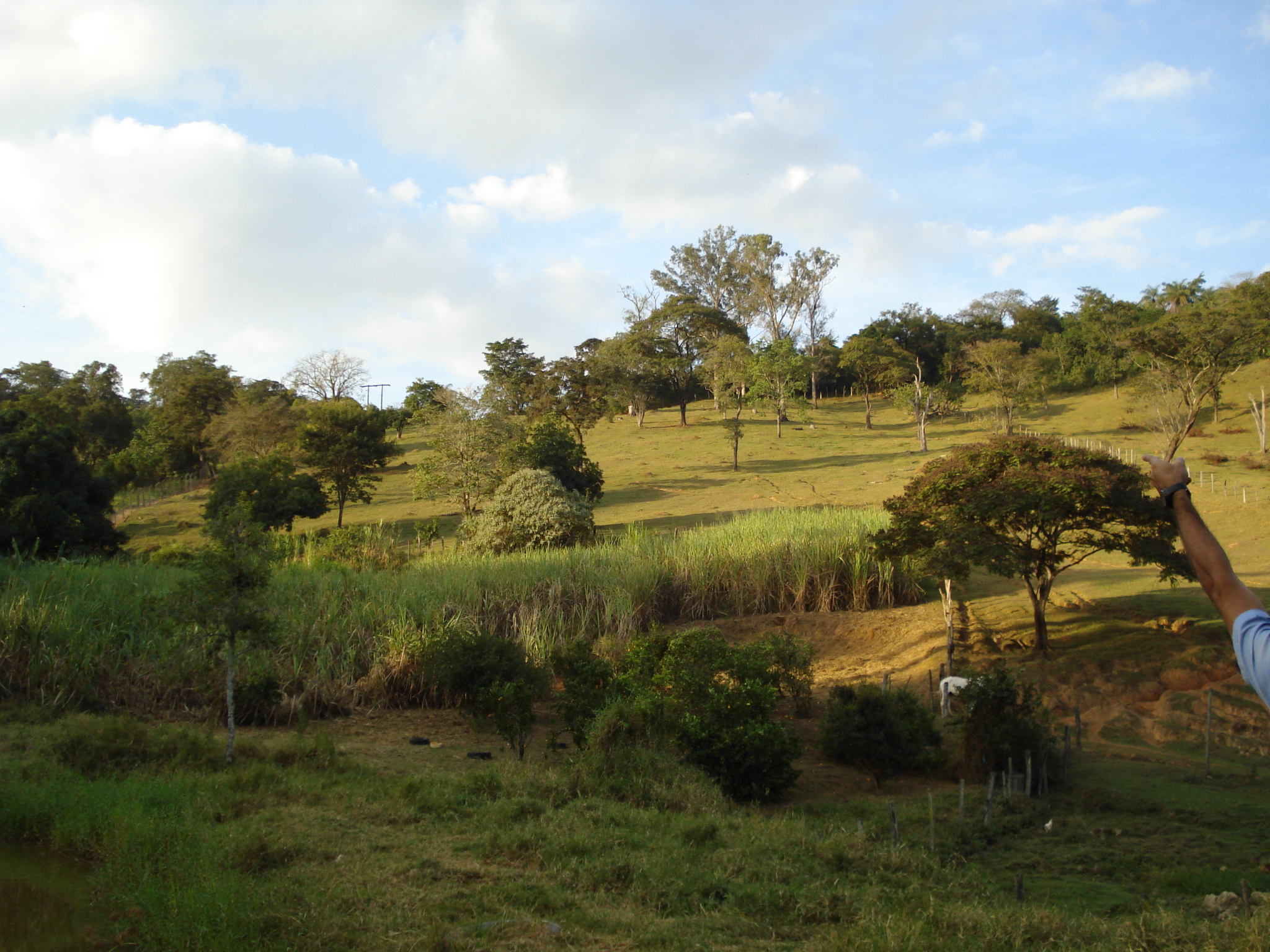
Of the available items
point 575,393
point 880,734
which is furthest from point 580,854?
point 575,393

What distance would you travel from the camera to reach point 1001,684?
7484 mm

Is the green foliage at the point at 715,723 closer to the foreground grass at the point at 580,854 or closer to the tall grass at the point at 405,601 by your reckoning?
the foreground grass at the point at 580,854

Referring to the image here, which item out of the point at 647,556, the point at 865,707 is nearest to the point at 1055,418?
the point at 647,556

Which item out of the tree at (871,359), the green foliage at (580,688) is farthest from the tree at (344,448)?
the tree at (871,359)

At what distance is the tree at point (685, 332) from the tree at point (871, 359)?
23.1 ft

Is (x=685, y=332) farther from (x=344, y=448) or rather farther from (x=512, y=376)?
(x=344, y=448)

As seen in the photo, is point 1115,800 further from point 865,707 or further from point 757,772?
point 757,772

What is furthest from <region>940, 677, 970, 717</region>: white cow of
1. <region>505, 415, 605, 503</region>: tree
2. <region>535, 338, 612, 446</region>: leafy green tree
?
<region>535, 338, 612, 446</region>: leafy green tree

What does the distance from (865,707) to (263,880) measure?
5.51m

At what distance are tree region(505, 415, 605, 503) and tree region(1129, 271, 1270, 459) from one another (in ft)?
60.2

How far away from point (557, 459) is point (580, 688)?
17.4m

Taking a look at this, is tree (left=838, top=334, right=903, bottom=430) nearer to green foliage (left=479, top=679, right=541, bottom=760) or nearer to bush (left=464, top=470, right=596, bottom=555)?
bush (left=464, top=470, right=596, bottom=555)

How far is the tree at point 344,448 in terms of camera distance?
28906mm

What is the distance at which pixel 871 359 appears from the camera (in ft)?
156
